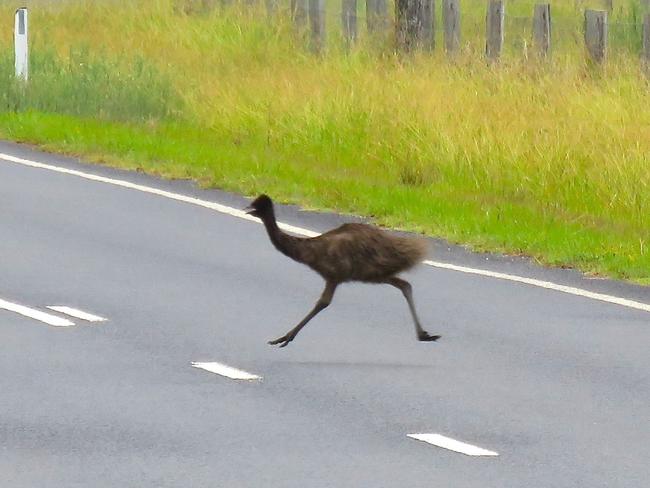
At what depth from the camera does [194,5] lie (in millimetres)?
30656

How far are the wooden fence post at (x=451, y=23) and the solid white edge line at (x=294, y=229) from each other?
8867 millimetres

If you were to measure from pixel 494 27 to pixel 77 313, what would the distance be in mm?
14816

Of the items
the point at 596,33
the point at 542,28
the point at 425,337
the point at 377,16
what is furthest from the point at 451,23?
the point at 425,337

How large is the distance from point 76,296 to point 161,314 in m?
0.75

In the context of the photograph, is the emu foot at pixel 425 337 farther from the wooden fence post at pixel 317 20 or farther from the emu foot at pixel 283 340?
the wooden fence post at pixel 317 20

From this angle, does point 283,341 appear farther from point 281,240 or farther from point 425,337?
point 425,337

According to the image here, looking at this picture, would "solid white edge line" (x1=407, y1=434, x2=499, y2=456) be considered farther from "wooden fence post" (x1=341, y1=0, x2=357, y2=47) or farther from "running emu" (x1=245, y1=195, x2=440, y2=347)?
"wooden fence post" (x1=341, y1=0, x2=357, y2=47)

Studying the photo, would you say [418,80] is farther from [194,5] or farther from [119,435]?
[119,435]

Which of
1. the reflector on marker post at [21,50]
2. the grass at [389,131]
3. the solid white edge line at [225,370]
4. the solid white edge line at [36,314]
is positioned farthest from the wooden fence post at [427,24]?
the solid white edge line at [225,370]

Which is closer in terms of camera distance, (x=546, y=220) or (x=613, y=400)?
(x=613, y=400)

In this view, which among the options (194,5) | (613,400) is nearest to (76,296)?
(613,400)

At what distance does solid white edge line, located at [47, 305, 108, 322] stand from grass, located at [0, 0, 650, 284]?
133 inches

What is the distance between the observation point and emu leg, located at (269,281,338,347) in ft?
34.3

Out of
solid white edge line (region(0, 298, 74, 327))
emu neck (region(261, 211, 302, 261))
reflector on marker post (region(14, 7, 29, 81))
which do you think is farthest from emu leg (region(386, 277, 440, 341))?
reflector on marker post (region(14, 7, 29, 81))
